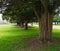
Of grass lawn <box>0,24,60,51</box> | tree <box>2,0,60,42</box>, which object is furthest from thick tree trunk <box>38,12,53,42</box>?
grass lawn <box>0,24,60,51</box>

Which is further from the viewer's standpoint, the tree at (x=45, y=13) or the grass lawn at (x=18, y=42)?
the tree at (x=45, y=13)

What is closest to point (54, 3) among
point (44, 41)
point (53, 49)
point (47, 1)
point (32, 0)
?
point (47, 1)

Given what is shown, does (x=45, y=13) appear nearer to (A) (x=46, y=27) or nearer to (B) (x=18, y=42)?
(A) (x=46, y=27)

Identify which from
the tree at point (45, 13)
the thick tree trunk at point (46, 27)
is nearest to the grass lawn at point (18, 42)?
the thick tree trunk at point (46, 27)

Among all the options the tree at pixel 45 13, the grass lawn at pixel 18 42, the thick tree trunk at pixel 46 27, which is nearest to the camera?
the grass lawn at pixel 18 42

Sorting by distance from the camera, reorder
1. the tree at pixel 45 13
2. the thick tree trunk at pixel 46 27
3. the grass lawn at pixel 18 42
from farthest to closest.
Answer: the thick tree trunk at pixel 46 27
the tree at pixel 45 13
the grass lawn at pixel 18 42

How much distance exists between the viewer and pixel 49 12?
15.0 metres

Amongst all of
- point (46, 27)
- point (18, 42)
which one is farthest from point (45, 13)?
point (18, 42)

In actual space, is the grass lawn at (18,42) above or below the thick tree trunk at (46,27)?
below

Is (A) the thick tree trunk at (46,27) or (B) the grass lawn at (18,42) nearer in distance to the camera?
(B) the grass lawn at (18,42)

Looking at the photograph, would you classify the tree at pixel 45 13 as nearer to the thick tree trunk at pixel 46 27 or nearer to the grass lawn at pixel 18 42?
the thick tree trunk at pixel 46 27

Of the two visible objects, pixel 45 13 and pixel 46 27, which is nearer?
pixel 45 13

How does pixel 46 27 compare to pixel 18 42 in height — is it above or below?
above

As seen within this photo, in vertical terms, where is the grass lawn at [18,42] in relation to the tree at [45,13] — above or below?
below
